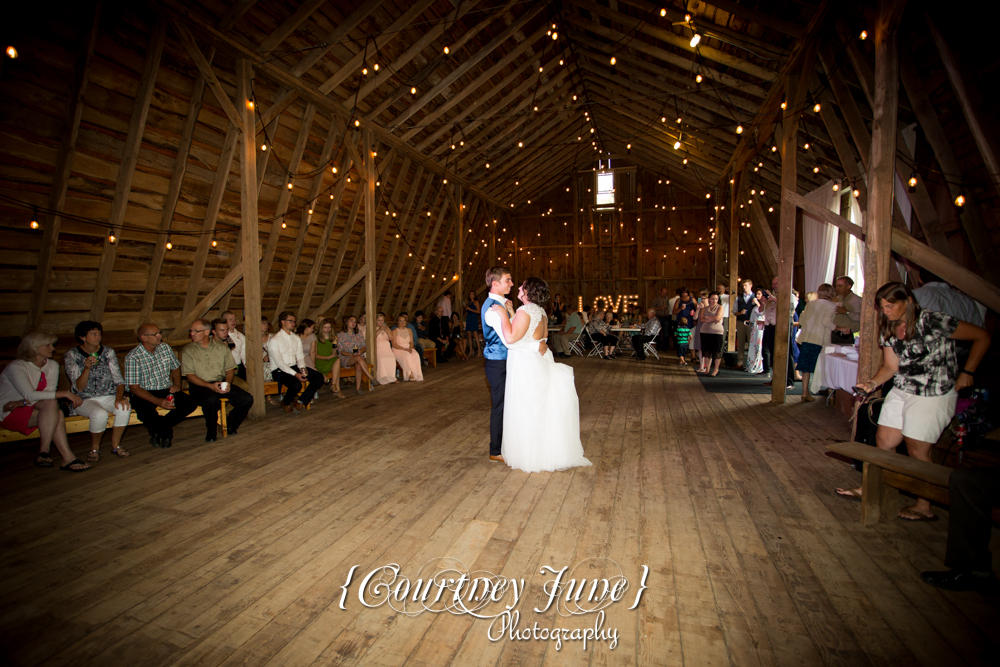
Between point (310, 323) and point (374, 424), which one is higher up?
point (310, 323)

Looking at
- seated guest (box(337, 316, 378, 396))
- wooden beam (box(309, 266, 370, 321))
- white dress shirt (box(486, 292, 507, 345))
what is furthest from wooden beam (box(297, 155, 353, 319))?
white dress shirt (box(486, 292, 507, 345))

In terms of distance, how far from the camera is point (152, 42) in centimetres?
459

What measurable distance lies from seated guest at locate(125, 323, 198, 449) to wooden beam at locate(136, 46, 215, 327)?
6.84 feet

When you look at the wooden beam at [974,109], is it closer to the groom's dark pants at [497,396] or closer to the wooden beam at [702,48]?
the wooden beam at [702,48]

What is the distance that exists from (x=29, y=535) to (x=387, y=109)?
710cm

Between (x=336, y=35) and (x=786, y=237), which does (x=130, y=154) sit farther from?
(x=786, y=237)

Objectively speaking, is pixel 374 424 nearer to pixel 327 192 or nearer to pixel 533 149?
pixel 327 192

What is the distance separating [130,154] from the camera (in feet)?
15.8

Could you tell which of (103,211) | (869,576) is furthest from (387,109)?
(869,576)

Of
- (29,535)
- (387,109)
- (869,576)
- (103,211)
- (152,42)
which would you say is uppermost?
(387,109)

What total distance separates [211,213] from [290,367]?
2294 mm

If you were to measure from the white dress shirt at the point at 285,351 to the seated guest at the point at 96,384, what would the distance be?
1.53m

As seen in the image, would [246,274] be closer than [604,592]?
No

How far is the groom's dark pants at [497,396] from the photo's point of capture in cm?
370
